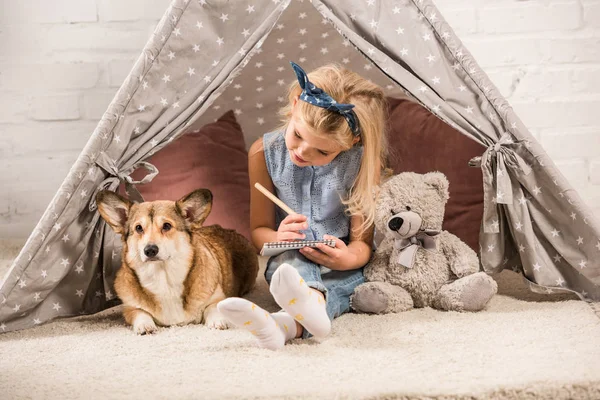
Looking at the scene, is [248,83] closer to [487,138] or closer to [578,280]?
[487,138]

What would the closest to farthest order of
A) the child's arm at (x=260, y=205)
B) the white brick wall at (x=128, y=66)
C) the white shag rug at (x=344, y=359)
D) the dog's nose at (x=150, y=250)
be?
the white shag rug at (x=344, y=359) → the dog's nose at (x=150, y=250) → the child's arm at (x=260, y=205) → the white brick wall at (x=128, y=66)

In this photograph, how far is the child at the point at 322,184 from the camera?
1589mm

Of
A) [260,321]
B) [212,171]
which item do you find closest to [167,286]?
[260,321]

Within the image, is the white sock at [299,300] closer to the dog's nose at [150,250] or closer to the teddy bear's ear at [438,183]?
the dog's nose at [150,250]

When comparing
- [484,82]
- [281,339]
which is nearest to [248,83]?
[484,82]

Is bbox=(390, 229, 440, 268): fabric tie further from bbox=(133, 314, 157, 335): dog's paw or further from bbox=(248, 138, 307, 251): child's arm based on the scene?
bbox=(133, 314, 157, 335): dog's paw

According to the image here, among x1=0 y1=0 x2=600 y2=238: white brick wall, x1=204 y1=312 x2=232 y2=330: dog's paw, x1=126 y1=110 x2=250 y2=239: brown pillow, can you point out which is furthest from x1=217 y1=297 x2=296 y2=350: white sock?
x1=0 y1=0 x2=600 y2=238: white brick wall

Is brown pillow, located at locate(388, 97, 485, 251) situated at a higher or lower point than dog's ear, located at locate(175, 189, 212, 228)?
higher

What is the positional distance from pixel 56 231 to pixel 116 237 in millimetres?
173

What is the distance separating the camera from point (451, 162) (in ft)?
7.00

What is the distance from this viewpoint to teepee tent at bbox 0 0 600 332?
1.65 m

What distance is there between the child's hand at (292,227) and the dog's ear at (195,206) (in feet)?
0.60

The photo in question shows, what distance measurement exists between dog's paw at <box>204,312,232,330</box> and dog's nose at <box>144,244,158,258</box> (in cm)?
22

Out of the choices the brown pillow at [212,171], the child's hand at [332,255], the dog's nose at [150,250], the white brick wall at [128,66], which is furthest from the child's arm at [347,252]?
the white brick wall at [128,66]
